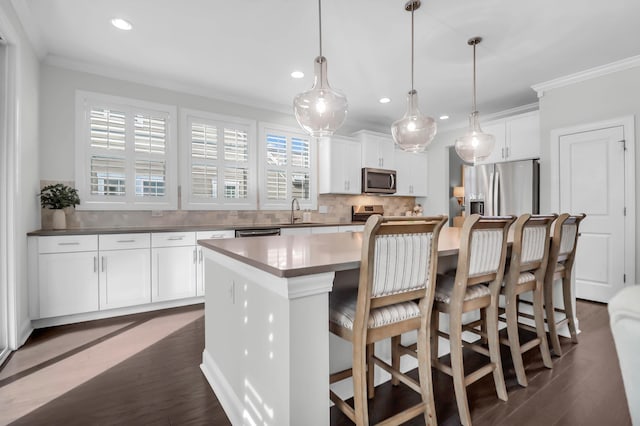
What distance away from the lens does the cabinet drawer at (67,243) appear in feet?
9.05

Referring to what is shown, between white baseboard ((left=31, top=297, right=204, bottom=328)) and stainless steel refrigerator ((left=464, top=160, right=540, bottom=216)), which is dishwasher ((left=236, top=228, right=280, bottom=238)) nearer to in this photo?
white baseboard ((left=31, top=297, right=204, bottom=328))

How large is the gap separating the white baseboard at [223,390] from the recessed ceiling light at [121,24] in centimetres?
270

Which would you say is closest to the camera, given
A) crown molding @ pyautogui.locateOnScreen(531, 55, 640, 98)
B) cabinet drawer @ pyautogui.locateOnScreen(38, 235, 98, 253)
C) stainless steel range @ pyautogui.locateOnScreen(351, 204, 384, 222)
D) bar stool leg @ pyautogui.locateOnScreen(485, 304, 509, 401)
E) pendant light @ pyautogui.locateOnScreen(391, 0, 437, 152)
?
bar stool leg @ pyautogui.locateOnScreen(485, 304, 509, 401)

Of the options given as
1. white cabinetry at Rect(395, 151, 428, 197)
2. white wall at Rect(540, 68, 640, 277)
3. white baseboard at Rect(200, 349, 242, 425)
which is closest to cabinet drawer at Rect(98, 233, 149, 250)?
white baseboard at Rect(200, 349, 242, 425)

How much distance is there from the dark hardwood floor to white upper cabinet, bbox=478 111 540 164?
258cm

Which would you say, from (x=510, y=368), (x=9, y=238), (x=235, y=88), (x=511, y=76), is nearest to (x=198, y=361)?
(x=9, y=238)

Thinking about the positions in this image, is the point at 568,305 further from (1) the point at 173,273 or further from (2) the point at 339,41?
(1) the point at 173,273

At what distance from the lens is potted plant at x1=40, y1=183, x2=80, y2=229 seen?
305 cm

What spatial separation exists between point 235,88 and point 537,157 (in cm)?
404

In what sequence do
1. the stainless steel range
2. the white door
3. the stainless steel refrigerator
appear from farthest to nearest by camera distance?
the stainless steel range
the stainless steel refrigerator
the white door

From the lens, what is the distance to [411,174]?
5.83 metres

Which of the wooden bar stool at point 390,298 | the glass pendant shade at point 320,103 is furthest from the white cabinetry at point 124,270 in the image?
the wooden bar stool at point 390,298

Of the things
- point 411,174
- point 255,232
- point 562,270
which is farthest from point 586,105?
point 255,232

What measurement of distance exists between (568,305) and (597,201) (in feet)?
5.99
